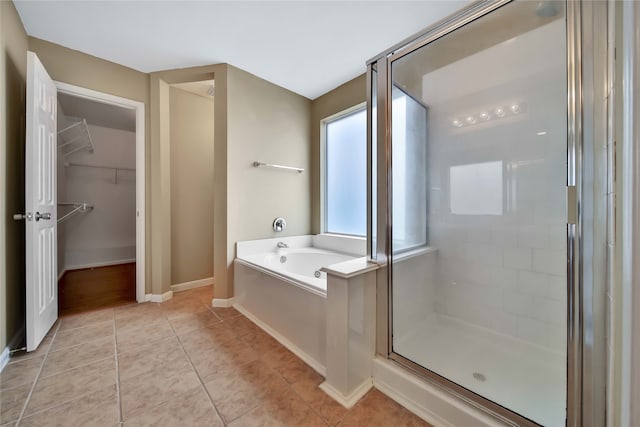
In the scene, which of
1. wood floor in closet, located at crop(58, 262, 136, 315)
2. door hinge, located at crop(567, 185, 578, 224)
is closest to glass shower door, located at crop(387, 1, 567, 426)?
door hinge, located at crop(567, 185, 578, 224)

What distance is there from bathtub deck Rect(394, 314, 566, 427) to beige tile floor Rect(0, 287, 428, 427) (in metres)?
0.33

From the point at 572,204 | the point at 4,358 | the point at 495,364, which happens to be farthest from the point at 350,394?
the point at 4,358

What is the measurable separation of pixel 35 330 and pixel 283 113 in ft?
8.58

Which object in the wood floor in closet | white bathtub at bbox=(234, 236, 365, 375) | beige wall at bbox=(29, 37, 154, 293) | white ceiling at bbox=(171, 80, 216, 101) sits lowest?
the wood floor in closet

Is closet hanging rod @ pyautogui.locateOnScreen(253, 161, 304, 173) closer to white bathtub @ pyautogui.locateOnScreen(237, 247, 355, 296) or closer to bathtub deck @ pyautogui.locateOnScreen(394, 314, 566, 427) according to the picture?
white bathtub @ pyautogui.locateOnScreen(237, 247, 355, 296)

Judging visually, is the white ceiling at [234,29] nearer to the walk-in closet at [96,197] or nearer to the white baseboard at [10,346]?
the walk-in closet at [96,197]

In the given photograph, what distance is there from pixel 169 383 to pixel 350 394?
96 cm

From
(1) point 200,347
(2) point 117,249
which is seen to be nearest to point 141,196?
(1) point 200,347

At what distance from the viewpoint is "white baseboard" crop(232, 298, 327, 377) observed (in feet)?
4.54

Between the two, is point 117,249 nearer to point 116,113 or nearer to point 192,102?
point 116,113

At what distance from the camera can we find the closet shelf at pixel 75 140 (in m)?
3.12

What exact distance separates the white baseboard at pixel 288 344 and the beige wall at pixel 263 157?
0.37m

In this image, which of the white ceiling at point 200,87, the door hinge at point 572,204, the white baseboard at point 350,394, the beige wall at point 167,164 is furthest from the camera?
the white ceiling at point 200,87

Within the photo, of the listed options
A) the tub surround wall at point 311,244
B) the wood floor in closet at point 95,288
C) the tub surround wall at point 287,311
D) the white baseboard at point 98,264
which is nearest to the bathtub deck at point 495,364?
the tub surround wall at point 287,311
